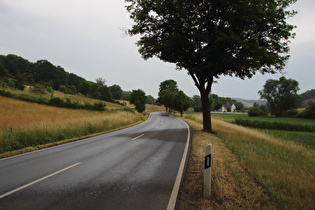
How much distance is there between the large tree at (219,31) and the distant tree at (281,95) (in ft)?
Answer: 190

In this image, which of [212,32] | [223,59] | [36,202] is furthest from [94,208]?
[212,32]

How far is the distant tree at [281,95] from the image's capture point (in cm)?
5309

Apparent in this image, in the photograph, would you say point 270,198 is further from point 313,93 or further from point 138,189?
point 313,93

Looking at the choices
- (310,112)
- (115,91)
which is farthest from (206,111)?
(115,91)

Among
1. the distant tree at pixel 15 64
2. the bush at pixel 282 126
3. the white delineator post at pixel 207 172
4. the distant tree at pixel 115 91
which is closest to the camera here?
the white delineator post at pixel 207 172

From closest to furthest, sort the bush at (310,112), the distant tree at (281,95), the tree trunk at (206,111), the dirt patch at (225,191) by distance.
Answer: the dirt patch at (225,191) < the tree trunk at (206,111) < the bush at (310,112) < the distant tree at (281,95)

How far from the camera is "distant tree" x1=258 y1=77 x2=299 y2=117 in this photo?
5309 cm

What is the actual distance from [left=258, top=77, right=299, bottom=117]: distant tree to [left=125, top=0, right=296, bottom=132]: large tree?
5791 centimetres

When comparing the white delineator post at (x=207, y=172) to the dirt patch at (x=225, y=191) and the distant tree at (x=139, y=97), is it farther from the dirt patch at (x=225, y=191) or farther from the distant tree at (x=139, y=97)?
the distant tree at (x=139, y=97)

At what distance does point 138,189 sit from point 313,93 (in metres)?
182

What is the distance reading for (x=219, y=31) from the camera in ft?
30.9

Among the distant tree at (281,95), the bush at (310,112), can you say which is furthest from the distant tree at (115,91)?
the bush at (310,112)

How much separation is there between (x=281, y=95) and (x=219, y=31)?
65.9 m

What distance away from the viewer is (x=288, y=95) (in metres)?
53.1
